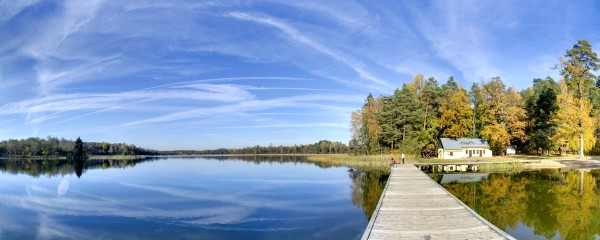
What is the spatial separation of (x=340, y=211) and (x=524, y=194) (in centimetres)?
1217

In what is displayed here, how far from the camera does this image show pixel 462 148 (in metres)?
54.4

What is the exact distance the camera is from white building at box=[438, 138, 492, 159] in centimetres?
5369

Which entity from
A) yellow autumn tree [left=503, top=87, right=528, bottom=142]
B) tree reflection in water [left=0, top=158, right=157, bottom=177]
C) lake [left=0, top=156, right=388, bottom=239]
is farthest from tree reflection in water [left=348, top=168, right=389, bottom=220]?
yellow autumn tree [left=503, top=87, right=528, bottom=142]

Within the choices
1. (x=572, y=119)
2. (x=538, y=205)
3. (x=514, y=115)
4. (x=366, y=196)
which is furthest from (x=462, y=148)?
(x=538, y=205)

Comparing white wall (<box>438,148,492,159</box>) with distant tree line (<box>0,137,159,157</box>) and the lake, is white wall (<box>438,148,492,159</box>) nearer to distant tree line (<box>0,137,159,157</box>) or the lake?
the lake

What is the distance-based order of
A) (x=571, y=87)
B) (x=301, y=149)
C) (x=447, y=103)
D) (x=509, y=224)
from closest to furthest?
(x=509, y=224) → (x=571, y=87) → (x=447, y=103) → (x=301, y=149)

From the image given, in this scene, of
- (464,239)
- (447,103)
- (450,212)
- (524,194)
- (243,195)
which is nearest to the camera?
(464,239)

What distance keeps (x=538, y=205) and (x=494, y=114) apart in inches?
1647

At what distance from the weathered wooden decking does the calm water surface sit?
75.4 inches

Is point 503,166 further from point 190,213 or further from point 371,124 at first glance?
point 190,213

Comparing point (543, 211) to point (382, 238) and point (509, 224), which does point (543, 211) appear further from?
point (382, 238)

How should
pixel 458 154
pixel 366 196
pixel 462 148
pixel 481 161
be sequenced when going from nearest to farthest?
pixel 366 196 → pixel 481 161 → pixel 458 154 → pixel 462 148

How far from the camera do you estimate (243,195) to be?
23906mm

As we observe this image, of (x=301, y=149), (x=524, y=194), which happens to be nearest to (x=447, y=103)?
(x=524, y=194)
